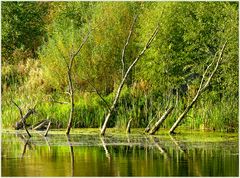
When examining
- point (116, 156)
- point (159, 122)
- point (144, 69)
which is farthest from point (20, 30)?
point (116, 156)

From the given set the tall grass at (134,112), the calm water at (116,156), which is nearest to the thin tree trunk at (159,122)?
the calm water at (116,156)

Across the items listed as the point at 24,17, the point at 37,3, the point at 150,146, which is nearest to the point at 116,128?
the point at 150,146

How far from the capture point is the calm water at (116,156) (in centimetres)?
1741

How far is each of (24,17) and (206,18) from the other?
15963 millimetres

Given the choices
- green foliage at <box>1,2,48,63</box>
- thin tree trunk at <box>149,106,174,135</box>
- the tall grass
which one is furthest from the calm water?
green foliage at <box>1,2,48,63</box>

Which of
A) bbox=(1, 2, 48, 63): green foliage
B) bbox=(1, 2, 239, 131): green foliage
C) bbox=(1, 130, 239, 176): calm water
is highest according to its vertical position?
bbox=(1, 2, 48, 63): green foliage

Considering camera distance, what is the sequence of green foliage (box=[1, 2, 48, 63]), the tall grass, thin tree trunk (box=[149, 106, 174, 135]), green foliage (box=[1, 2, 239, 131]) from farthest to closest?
green foliage (box=[1, 2, 48, 63]), green foliage (box=[1, 2, 239, 131]), the tall grass, thin tree trunk (box=[149, 106, 174, 135])

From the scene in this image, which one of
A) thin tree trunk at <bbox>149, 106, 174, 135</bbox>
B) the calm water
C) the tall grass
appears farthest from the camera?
the tall grass

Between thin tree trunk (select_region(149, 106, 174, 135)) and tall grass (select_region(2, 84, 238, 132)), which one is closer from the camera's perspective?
thin tree trunk (select_region(149, 106, 174, 135))

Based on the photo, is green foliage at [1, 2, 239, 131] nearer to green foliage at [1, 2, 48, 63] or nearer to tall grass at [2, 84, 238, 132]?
tall grass at [2, 84, 238, 132]

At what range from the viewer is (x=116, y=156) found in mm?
20234

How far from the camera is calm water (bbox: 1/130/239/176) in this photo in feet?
57.1

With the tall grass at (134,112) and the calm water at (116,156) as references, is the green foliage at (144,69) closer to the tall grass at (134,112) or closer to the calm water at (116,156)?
the tall grass at (134,112)

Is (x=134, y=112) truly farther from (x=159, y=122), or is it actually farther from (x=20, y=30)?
(x=20, y=30)
